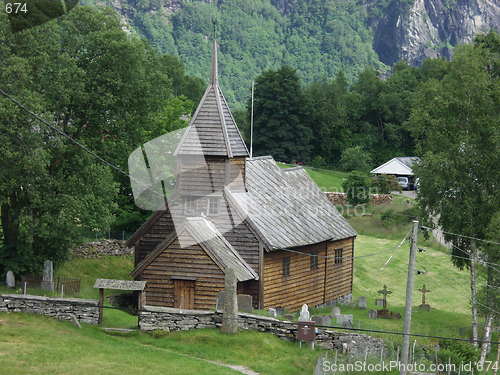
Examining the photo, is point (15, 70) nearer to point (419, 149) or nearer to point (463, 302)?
point (419, 149)

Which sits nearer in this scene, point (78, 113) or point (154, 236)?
point (154, 236)

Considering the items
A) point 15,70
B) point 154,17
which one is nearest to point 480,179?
point 15,70

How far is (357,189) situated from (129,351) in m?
45.4

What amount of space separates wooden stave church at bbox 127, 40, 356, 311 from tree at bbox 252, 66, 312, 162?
55.9 metres

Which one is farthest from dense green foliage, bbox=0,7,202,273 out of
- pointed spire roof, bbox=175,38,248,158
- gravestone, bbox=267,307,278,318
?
gravestone, bbox=267,307,278,318

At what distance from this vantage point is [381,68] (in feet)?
648

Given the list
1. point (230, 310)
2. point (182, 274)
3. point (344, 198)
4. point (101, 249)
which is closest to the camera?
point (230, 310)

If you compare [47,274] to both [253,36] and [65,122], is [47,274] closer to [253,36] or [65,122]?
[65,122]

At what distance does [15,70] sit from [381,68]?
539 feet

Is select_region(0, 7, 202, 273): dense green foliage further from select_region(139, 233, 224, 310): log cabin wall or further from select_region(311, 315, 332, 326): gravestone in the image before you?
select_region(311, 315, 332, 326): gravestone

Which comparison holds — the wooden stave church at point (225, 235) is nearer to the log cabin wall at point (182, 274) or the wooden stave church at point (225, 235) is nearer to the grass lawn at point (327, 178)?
the log cabin wall at point (182, 274)

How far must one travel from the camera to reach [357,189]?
7631cm

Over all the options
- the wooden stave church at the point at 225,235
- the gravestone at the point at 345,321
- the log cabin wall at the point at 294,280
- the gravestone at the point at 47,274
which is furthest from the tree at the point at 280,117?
the gravestone at the point at 345,321

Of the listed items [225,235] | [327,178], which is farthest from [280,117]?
[225,235]
